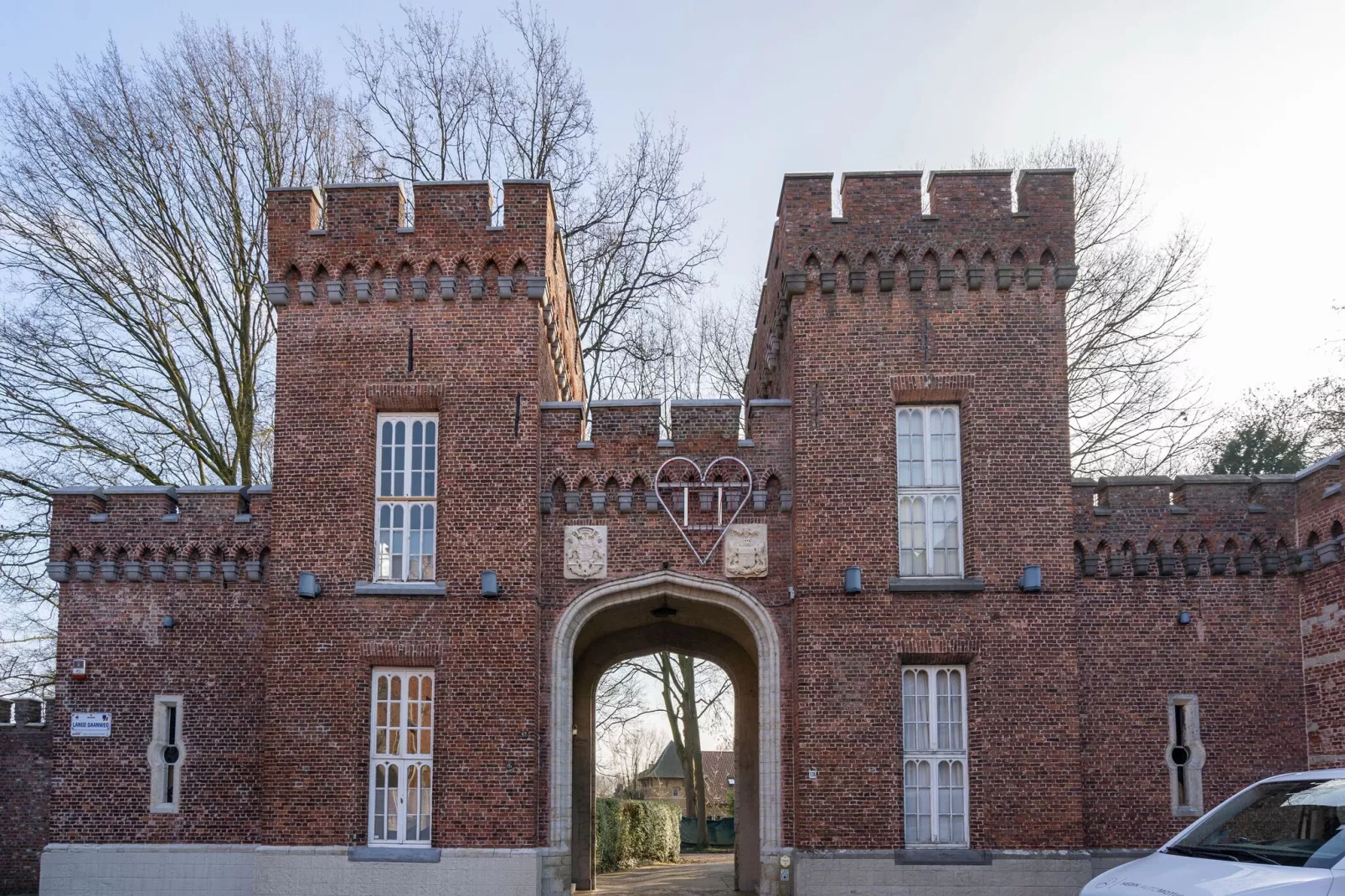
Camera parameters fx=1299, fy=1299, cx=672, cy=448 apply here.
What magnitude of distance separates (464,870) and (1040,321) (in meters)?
9.94

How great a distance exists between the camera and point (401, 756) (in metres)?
16.2

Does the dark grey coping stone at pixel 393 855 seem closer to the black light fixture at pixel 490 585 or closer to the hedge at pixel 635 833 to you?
the black light fixture at pixel 490 585

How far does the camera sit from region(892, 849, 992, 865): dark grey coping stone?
608 inches

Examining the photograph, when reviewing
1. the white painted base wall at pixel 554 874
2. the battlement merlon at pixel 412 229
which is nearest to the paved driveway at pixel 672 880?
the white painted base wall at pixel 554 874

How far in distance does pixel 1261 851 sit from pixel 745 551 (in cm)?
901

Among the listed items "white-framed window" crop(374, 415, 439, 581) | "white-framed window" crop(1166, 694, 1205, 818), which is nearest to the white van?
"white-framed window" crop(1166, 694, 1205, 818)

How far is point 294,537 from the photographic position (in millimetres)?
16641

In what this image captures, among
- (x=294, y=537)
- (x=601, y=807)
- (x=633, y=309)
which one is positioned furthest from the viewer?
(x=633, y=309)

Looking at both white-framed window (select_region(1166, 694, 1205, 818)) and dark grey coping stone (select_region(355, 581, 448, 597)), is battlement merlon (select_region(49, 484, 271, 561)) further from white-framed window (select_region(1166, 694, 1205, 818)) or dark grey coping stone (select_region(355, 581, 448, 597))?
white-framed window (select_region(1166, 694, 1205, 818))

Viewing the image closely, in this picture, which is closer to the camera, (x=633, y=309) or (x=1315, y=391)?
(x=1315, y=391)

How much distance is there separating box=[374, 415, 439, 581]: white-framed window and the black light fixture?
796 mm

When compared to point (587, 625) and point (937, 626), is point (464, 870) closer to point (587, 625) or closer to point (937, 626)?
point (587, 625)

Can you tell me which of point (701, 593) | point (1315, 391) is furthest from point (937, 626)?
point (1315, 391)

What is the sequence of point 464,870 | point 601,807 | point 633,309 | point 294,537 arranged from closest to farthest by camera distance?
→ point 464,870
point 294,537
point 601,807
point 633,309
